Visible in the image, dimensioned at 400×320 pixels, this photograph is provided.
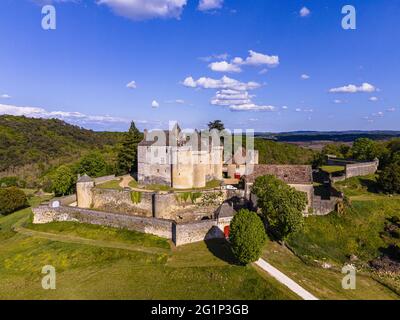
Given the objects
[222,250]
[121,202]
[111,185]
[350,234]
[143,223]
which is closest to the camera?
[222,250]

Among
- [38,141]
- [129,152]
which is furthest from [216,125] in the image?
[38,141]

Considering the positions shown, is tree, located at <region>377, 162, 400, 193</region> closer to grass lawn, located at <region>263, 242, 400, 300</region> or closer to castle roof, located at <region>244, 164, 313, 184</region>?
castle roof, located at <region>244, 164, 313, 184</region>

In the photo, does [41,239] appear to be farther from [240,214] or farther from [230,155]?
[230,155]

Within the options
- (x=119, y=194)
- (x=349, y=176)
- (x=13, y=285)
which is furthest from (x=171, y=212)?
(x=349, y=176)

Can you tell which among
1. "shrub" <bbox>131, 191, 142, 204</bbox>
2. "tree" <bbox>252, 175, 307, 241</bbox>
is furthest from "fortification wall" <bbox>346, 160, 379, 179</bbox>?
"shrub" <bbox>131, 191, 142, 204</bbox>

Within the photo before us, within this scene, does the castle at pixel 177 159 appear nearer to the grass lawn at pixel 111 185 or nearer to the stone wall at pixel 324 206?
the grass lawn at pixel 111 185

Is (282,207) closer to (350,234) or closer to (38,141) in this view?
(350,234)

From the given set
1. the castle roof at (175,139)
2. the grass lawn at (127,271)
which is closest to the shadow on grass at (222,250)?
the grass lawn at (127,271)
